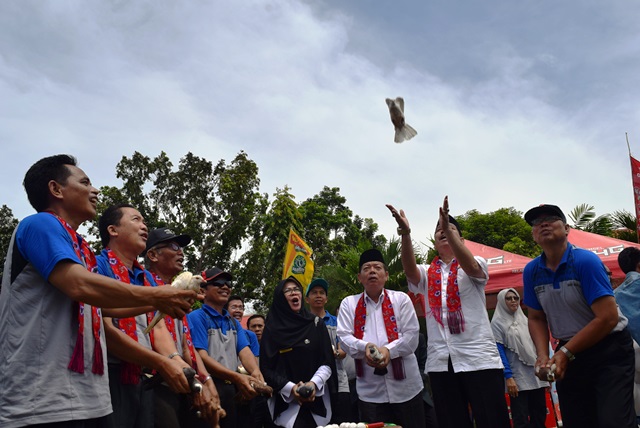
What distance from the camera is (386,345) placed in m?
4.91

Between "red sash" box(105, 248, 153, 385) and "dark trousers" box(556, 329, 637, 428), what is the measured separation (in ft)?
9.49

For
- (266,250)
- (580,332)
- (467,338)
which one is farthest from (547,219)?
(266,250)

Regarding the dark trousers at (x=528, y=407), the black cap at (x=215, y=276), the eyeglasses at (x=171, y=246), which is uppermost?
the eyeglasses at (x=171, y=246)

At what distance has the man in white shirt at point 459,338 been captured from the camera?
13.7 feet

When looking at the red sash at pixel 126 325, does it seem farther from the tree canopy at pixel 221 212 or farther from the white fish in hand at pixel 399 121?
the tree canopy at pixel 221 212

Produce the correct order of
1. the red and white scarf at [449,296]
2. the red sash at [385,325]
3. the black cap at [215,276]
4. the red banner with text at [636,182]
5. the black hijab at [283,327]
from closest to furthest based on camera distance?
1. the red and white scarf at [449,296]
2. the red sash at [385,325]
3. the black hijab at [283,327]
4. the black cap at [215,276]
5. the red banner with text at [636,182]

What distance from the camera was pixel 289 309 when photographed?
5738mm

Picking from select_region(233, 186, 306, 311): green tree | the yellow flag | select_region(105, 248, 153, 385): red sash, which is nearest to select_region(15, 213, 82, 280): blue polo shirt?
select_region(105, 248, 153, 385): red sash

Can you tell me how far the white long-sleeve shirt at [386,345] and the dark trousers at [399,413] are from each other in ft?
0.15

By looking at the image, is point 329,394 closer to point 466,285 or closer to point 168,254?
point 466,285

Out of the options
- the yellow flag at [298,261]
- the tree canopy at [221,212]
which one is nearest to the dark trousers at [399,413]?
the yellow flag at [298,261]

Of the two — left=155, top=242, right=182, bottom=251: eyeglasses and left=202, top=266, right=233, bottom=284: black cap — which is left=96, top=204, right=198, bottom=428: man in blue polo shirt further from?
left=202, top=266, right=233, bottom=284: black cap

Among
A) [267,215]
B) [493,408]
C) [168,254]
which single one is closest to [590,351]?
[493,408]

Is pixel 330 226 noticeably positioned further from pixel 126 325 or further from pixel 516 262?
pixel 126 325
